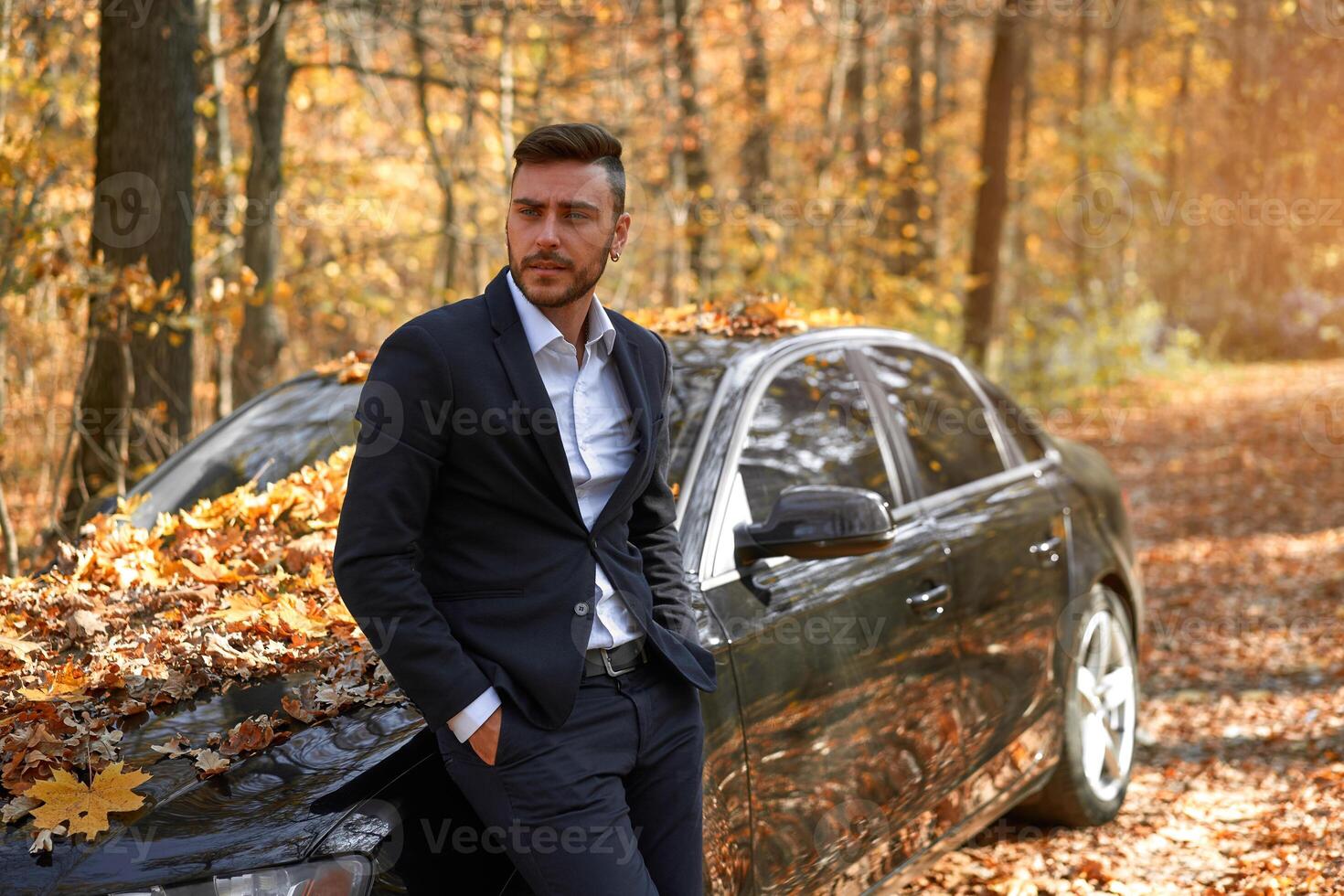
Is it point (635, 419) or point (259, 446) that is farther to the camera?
point (259, 446)

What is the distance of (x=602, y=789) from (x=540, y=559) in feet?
1.37

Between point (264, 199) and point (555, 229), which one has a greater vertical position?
point (264, 199)

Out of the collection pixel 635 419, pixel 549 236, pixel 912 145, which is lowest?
pixel 635 419

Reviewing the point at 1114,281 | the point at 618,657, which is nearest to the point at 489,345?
the point at 618,657

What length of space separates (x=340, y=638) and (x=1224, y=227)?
3830 centimetres

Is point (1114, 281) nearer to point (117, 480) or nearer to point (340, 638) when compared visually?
point (117, 480)

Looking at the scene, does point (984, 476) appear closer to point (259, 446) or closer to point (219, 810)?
point (259, 446)

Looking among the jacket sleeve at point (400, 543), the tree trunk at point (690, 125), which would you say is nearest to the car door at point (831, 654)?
the jacket sleeve at point (400, 543)

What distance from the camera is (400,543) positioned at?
226 cm

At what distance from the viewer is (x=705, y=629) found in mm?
3127

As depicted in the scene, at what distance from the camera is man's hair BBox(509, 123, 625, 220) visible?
8.12 feet

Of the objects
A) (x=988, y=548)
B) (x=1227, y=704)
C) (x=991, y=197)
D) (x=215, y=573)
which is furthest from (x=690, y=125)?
(x=215, y=573)

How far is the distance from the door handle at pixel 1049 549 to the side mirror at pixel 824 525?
1519 millimetres

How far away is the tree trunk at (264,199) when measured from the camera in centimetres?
1026
